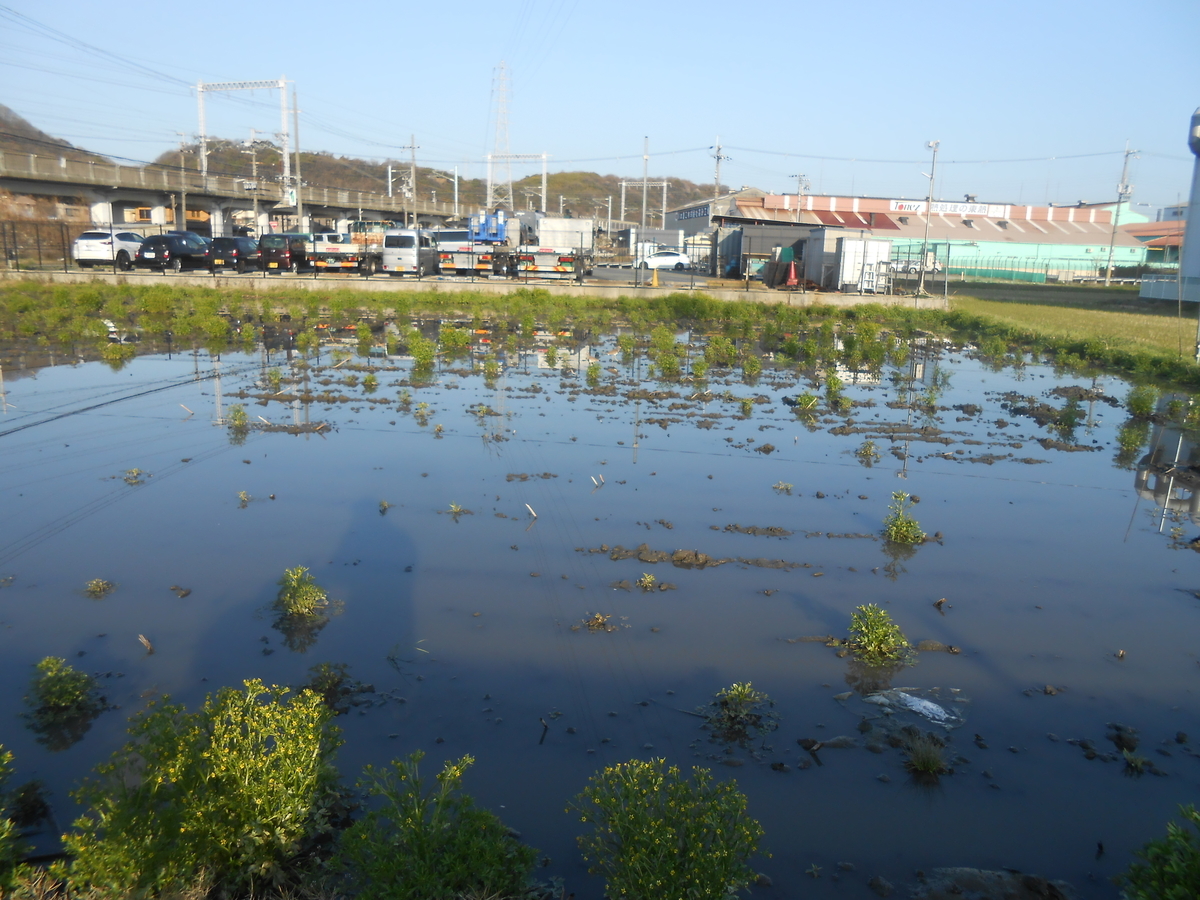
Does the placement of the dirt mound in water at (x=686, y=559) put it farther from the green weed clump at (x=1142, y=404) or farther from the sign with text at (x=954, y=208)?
the sign with text at (x=954, y=208)

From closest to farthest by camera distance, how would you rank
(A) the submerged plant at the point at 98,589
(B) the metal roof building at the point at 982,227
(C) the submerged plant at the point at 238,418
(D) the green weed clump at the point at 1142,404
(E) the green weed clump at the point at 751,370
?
(A) the submerged plant at the point at 98,589 → (C) the submerged plant at the point at 238,418 → (D) the green weed clump at the point at 1142,404 → (E) the green weed clump at the point at 751,370 → (B) the metal roof building at the point at 982,227

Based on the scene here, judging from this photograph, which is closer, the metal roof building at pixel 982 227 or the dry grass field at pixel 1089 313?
the dry grass field at pixel 1089 313

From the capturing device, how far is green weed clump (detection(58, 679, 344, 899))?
10.5 feet

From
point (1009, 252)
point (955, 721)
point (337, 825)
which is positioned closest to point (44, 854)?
point (337, 825)

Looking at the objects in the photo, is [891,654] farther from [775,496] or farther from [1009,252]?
[1009,252]

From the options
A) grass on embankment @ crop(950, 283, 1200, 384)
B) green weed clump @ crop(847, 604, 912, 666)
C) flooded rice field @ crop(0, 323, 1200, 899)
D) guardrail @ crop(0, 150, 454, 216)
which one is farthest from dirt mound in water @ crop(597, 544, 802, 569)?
guardrail @ crop(0, 150, 454, 216)

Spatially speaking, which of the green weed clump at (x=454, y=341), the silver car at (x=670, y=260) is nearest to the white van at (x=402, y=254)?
the green weed clump at (x=454, y=341)

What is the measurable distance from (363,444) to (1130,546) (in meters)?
8.93

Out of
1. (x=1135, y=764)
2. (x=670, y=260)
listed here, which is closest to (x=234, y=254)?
(x=670, y=260)

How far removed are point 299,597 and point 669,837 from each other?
413cm

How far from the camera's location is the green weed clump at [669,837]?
10.4 feet

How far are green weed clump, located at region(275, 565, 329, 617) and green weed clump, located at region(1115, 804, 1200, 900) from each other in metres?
5.31

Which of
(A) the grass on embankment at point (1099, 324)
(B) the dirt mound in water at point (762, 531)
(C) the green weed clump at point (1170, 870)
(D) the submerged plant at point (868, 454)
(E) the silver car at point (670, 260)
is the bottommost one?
(B) the dirt mound in water at point (762, 531)

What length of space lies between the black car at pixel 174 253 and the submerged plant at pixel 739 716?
34.8 m
